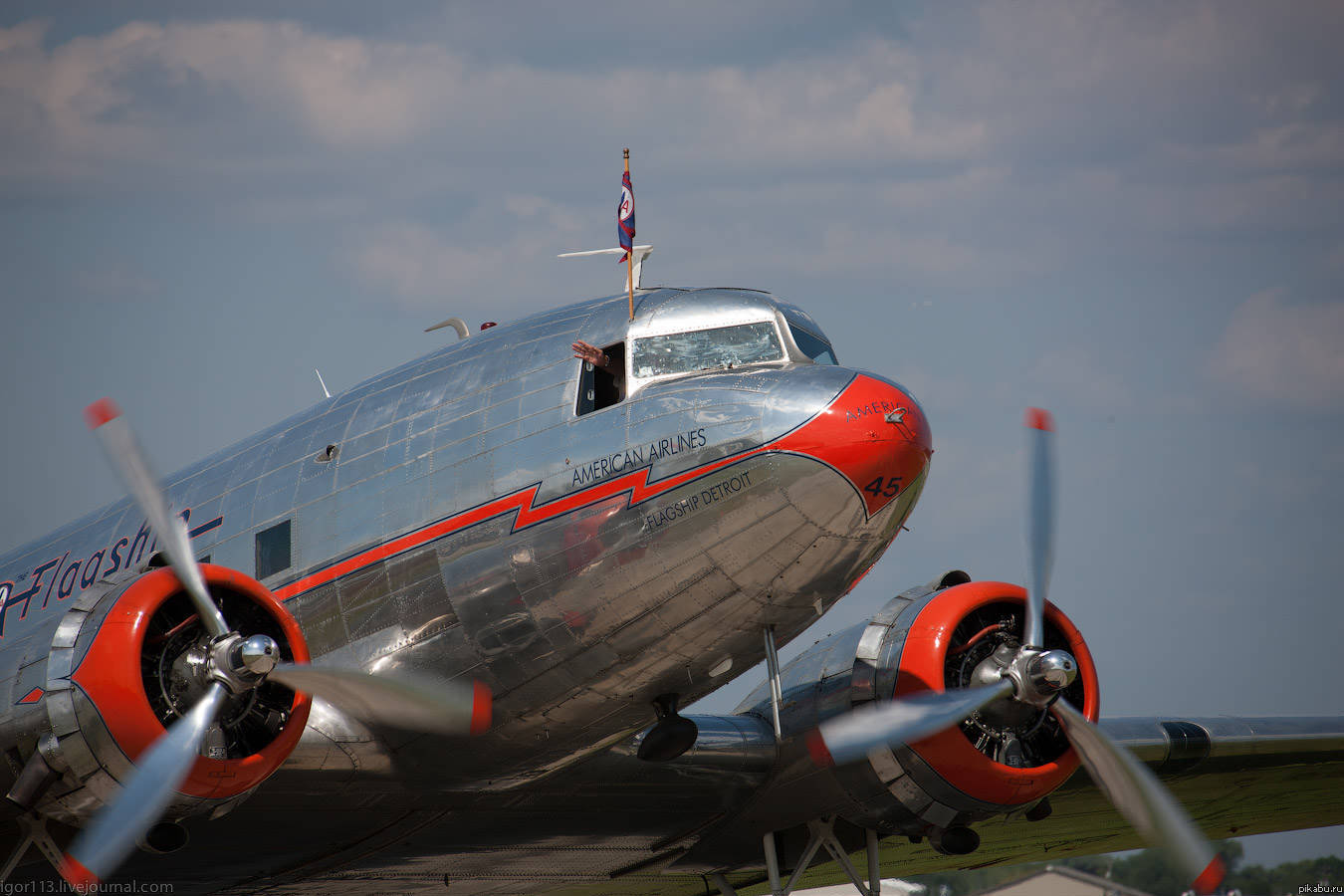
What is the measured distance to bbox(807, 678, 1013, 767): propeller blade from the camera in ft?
34.9

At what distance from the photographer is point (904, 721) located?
35.2 ft

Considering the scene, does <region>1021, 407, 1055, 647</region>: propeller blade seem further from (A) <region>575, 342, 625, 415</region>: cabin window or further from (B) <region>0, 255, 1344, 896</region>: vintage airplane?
(A) <region>575, 342, 625, 415</region>: cabin window

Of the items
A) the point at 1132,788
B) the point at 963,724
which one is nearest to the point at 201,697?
the point at 963,724

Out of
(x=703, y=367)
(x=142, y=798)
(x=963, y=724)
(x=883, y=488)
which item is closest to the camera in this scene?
(x=142, y=798)

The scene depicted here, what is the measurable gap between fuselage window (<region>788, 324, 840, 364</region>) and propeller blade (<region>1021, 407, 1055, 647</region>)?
2.38m

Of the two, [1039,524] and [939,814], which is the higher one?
[1039,524]

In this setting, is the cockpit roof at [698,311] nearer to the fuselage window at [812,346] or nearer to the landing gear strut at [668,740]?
the fuselage window at [812,346]

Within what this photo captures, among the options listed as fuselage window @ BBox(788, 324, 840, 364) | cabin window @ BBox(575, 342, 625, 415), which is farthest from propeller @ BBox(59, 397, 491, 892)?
fuselage window @ BBox(788, 324, 840, 364)

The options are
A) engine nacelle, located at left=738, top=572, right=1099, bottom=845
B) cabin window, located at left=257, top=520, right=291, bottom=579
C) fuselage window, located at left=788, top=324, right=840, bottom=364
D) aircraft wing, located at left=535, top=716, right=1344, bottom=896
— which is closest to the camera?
fuselage window, located at left=788, top=324, right=840, bottom=364

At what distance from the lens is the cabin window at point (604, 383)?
33.1 ft

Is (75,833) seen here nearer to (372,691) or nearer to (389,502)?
(372,691)

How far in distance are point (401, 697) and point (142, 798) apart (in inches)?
68.3

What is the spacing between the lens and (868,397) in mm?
9367

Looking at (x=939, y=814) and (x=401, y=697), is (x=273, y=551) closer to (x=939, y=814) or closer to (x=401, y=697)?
(x=401, y=697)
